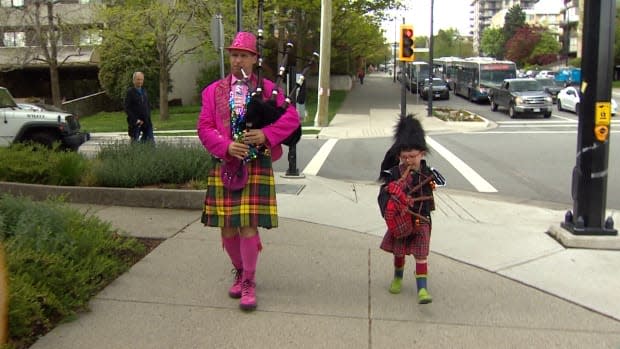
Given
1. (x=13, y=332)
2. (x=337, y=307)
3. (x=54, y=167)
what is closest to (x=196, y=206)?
(x=54, y=167)

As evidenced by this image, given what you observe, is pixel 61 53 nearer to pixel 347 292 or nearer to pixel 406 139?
pixel 347 292

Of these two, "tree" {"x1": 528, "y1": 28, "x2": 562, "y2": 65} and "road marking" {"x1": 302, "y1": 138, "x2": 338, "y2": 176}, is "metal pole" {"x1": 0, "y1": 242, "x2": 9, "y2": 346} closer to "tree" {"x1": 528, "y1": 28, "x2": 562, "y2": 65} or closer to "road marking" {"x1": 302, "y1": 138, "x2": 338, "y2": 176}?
"road marking" {"x1": 302, "y1": 138, "x2": 338, "y2": 176}

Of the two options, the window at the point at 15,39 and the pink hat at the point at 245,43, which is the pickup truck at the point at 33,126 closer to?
the pink hat at the point at 245,43

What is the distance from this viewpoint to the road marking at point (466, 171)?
33.7 feet

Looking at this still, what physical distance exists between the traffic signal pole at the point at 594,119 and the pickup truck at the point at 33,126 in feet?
32.0

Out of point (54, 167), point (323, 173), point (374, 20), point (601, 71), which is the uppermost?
point (374, 20)

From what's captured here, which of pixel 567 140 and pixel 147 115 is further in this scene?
pixel 567 140

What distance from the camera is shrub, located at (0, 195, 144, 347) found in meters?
3.52

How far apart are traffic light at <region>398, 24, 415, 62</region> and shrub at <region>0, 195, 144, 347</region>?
13558mm

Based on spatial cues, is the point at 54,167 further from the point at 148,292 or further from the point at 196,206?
the point at 148,292

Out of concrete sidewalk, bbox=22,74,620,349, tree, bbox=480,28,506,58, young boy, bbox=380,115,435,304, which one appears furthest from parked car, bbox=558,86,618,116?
tree, bbox=480,28,506,58

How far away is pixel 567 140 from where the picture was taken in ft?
56.6

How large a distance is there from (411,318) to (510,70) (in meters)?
33.7

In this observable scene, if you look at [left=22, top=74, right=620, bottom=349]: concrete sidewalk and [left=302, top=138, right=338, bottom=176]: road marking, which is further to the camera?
[left=302, top=138, right=338, bottom=176]: road marking
